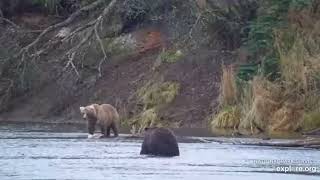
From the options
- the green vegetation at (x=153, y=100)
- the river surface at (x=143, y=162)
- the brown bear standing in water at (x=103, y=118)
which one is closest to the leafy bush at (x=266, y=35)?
the green vegetation at (x=153, y=100)

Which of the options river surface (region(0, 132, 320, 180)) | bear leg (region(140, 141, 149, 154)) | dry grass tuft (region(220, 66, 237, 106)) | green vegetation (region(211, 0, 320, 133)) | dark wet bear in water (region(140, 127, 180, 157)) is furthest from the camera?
dry grass tuft (region(220, 66, 237, 106))

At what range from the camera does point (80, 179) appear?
43.1ft

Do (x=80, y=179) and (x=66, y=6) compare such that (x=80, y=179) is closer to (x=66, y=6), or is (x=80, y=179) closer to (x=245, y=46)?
(x=245, y=46)

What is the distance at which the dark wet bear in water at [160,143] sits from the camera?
16.0 m

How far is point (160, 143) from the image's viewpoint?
16203 millimetres

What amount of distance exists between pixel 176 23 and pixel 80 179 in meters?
16.6

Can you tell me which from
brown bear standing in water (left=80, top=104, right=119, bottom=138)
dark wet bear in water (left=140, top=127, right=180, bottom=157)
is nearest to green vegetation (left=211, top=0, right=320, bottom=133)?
brown bear standing in water (left=80, top=104, right=119, bottom=138)

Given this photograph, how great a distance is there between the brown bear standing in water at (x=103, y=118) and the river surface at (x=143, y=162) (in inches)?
64.8

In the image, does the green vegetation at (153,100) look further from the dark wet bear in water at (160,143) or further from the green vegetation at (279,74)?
the dark wet bear in water at (160,143)

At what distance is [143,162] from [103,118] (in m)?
5.81

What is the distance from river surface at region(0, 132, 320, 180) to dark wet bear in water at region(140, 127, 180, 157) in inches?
7.6

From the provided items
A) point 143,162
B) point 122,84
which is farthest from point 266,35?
point 143,162

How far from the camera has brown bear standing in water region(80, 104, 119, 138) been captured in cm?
2088

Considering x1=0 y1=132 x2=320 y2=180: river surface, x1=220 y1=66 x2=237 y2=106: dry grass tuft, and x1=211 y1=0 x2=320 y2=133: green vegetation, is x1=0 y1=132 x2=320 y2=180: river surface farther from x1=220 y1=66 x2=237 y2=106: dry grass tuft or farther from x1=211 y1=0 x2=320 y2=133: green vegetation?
x1=220 y1=66 x2=237 y2=106: dry grass tuft
